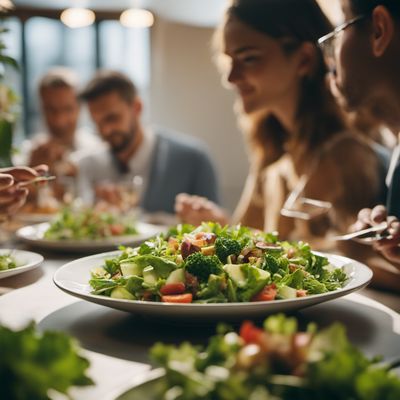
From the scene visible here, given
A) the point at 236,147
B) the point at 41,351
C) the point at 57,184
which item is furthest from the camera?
the point at 236,147

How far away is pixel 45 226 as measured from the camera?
7.09 ft

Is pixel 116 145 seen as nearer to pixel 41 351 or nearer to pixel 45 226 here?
pixel 45 226

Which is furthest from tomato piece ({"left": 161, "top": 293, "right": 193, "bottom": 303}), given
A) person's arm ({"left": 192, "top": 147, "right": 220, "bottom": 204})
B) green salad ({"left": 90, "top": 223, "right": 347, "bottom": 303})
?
person's arm ({"left": 192, "top": 147, "right": 220, "bottom": 204})

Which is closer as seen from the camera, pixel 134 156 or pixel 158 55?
pixel 134 156

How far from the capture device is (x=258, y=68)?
95.7 inches

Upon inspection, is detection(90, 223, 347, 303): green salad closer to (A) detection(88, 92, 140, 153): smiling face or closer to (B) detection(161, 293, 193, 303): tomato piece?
(B) detection(161, 293, 193, 303): tomato piece

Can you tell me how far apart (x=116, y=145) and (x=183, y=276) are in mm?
3177

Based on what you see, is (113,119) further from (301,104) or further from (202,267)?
(202,267)

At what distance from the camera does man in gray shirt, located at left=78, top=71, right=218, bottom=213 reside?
4008 millimetres

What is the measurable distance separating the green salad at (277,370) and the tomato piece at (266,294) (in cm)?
35

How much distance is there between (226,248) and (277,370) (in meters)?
0.51

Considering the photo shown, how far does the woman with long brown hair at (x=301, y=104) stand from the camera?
228cm

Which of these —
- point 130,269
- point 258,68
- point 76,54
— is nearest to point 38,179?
point 130,269

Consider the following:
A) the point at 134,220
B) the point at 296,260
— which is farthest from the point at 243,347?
the point at 134,220
